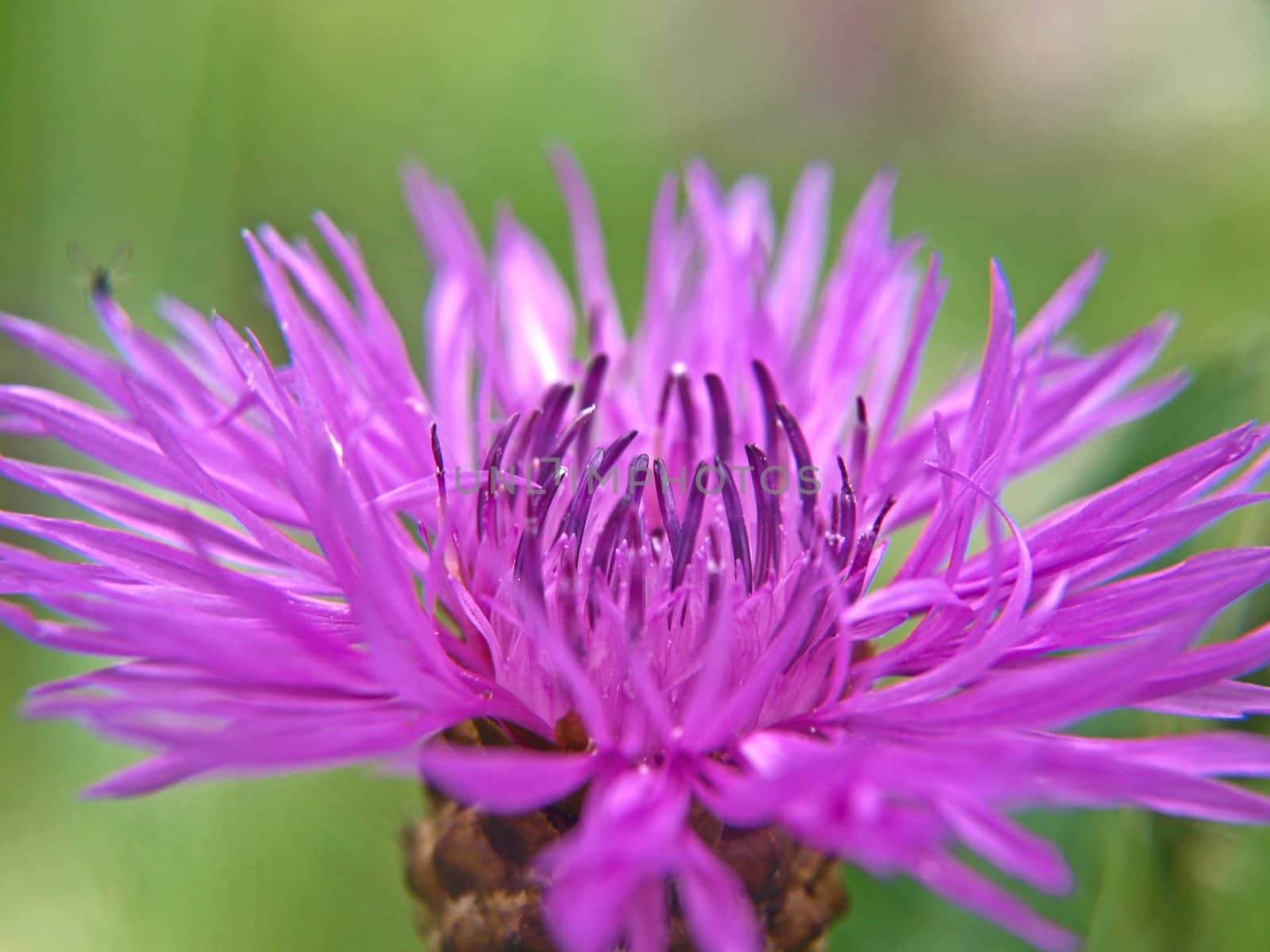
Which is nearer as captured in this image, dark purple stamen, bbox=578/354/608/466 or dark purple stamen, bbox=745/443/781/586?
dark purple stamen, bbox=745/443/781/586

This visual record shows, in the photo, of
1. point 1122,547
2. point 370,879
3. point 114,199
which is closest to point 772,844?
point 1122,547

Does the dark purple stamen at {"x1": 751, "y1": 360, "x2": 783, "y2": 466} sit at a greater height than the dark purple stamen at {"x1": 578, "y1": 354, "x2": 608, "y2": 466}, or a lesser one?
lesser

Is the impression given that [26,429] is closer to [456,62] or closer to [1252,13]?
[456,62]

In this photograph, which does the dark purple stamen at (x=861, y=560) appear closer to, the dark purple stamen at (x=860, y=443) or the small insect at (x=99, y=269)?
the dark purple stamen at (x=860, y=443)

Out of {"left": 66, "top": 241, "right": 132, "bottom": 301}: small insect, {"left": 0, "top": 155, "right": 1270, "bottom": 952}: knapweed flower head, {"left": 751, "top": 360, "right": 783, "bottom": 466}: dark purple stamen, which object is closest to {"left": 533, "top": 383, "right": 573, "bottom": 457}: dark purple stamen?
{"left": 0, "top": 155, "right": 1270, "bottom": 952}: knapweed flower head

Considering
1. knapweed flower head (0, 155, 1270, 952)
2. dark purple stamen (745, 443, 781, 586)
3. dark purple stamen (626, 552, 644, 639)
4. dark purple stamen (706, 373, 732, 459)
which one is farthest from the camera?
dark purple stamen (706, 373, 732, 459)

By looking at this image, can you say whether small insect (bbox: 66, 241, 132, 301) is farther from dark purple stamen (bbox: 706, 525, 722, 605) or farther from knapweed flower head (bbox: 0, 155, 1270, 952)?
dark purple stamen (bbox: 706, 525, 722, 605)

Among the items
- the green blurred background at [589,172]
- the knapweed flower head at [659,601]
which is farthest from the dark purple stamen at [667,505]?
the green blurred background at [589,172]

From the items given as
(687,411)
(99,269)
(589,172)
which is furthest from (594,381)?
(589,172)
